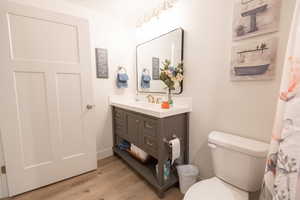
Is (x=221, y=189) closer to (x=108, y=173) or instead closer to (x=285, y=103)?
(x=285, y=103)

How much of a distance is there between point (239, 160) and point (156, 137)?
71 centimetres

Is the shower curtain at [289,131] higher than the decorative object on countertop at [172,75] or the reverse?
the reverse

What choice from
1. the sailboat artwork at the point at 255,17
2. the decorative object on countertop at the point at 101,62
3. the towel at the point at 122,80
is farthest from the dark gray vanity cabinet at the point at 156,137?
the sailboat artwork at the point at 255,17

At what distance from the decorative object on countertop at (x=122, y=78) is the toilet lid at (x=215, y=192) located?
5.65 feet

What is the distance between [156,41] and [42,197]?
230 cm

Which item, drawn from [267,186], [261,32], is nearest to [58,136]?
[267,186]

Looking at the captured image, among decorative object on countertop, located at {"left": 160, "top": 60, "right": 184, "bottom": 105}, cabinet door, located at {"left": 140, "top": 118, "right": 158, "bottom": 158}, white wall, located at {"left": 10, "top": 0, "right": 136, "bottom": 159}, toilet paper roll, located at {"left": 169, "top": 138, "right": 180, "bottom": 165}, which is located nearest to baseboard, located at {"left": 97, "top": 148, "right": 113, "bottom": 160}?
white wall, located at {"left": 10, "top": 0, "right": 136, "bottom": 159}

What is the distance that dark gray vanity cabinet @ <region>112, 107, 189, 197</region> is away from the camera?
4.59ft

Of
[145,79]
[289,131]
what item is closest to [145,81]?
[145,79]

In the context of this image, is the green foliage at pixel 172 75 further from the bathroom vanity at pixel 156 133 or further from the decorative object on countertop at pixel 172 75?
the bathroom vanity at pixel 156 133

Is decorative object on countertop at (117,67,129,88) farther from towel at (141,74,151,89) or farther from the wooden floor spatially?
the wooden floor

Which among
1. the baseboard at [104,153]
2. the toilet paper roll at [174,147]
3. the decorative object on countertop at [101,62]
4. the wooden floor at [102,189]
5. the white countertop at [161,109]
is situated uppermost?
the decorative object on countertop at [101,62]

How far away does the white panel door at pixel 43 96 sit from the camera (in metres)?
1.40

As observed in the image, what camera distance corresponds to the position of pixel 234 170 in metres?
1.08
